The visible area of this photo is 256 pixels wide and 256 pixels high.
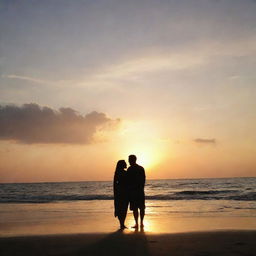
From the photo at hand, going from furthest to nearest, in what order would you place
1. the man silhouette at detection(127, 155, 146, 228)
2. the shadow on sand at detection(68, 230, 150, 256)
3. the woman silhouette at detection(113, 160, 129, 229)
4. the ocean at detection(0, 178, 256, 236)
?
the ocean at detection(0, 178, 256, 236)
the woman silhouette at detection(113, 160, 129, 229)
the man silhouette at detection(127, 155, 146, 228)
the shadow on sand at detection(68, 230, 150, 256)

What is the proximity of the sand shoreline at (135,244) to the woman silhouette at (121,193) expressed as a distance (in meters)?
Answer: 0.99

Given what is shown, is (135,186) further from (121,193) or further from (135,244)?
(135,244)

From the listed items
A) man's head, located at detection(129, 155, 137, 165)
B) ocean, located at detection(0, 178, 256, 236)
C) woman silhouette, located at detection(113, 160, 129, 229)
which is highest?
man's head, located at detection(129, 155, 137, 165)

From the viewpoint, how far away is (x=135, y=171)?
997 cm

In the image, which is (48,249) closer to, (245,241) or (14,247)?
(14,247)

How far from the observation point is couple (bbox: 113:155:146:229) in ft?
32.4

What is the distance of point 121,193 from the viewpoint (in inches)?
394

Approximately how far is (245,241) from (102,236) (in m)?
3.42

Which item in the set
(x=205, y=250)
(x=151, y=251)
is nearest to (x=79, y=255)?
(x=151, y=251)

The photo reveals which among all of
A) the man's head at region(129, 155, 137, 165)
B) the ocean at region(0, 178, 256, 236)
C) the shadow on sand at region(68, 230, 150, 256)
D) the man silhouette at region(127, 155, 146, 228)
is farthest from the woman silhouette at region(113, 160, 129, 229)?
the shadow on sand at region(68, 230, 150, 256)

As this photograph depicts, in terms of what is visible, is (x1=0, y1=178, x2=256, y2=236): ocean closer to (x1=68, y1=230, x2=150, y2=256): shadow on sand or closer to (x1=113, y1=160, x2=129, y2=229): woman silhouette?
(x1=113, y1=160, x2=129, y2=229): woman silhouette

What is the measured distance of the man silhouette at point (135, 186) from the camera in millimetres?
9859

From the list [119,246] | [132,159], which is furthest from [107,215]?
[119,246]

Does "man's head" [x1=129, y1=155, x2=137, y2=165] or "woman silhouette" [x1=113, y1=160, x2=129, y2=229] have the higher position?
"man's head" [x1=129, y1=155, x2=137, y2=165]
